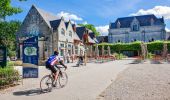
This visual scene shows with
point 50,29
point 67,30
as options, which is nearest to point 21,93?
point 50,29

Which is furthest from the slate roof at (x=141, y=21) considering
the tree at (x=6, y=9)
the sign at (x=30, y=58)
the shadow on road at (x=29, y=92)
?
the shadow on road at (x=29, y=92)

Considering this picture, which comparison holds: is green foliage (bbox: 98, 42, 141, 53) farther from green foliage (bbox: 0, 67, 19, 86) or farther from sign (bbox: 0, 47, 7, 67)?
green foliage (bbox: 0, 67, 19, 86)

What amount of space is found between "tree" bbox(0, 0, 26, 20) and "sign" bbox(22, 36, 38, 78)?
3406 millimetres

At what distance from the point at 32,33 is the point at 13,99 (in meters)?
38.7

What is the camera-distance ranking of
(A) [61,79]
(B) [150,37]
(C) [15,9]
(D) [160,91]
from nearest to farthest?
1. (D) [160,91]
2. (A) [61,79]
3. (C) [15,9]
4. (B) [150,37]

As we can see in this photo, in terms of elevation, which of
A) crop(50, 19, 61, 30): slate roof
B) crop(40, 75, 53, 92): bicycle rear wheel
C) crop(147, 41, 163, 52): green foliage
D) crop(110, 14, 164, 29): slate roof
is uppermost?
crop(110, 14, 164, 29): slate roof

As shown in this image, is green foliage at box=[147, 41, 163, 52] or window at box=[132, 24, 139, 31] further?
window at box=[132, 24, 139, 31]

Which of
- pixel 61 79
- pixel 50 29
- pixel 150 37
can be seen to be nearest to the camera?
pixel 61 79

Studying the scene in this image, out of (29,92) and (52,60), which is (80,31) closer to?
(52,60)

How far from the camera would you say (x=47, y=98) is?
402 inches

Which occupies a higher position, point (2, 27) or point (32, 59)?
point (2, 27)

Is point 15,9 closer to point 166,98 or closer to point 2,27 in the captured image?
point 2,27

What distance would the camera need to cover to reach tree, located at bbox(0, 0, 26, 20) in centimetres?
1625

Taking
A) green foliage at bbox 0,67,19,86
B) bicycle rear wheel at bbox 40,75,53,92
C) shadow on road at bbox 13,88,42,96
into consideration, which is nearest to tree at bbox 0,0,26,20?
green foliage at bbox 0,67,19,86
